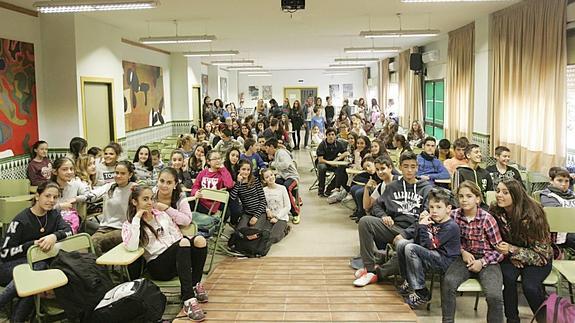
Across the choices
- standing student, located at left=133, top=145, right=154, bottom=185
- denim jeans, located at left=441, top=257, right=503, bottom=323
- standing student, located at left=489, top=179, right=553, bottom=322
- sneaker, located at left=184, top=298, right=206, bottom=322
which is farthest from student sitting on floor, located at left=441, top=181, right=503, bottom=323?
standing student, located at left=133, top=145, right=154, bottom=185

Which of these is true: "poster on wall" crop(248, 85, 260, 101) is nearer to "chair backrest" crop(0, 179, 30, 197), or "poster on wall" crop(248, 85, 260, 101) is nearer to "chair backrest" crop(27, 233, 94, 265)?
"chair backrest" crop(0, 179, 30, 197)

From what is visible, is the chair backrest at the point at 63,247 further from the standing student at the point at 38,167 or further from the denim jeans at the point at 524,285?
the standing student at the point at 38,167

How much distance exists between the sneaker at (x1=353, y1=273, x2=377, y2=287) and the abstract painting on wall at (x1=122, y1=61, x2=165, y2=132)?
8.08 meters

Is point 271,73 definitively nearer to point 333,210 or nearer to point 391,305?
point 333,210

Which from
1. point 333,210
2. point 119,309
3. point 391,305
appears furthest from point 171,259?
point 333,210

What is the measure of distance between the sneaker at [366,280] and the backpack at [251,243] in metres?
1.37

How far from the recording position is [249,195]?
6352 mm

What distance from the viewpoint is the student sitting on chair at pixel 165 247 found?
4.22 metres

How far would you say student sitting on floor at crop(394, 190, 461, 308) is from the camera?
4.24 metres

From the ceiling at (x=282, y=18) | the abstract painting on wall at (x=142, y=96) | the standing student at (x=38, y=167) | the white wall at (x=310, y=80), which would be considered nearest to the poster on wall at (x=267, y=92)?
the white wall at (x=310, y=80)

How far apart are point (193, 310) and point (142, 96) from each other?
9550mm

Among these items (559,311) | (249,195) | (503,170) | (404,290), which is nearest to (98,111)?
(249,195)

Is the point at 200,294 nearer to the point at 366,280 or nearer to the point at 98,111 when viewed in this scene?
the point at 366,280

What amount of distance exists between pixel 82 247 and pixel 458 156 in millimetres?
5068
